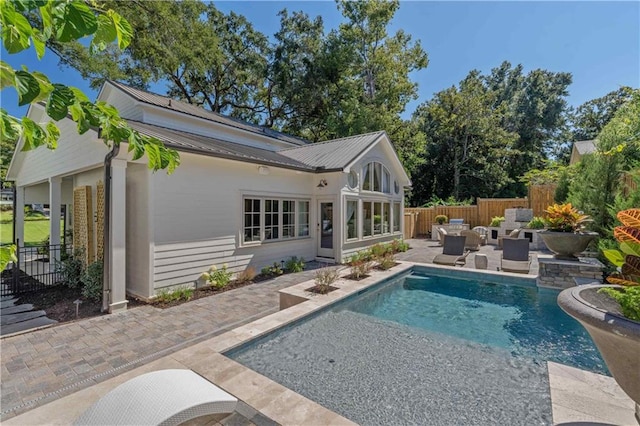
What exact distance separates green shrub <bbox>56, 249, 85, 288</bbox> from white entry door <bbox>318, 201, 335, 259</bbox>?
7.28m

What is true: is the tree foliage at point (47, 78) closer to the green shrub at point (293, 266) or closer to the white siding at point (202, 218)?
the white siding at point (202, 218)

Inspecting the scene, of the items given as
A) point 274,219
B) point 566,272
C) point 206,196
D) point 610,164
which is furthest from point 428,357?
point 610,164

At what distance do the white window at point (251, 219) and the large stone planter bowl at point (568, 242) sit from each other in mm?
7659

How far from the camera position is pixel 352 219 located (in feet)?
38.9

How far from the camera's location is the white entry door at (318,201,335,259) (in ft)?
37.5

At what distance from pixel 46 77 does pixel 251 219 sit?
754cm

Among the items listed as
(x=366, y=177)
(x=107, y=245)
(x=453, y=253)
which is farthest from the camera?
(x=366, y=177)

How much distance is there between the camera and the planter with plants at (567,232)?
678 cm

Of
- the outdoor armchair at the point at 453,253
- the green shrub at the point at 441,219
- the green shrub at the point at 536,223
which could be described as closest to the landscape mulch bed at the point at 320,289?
the outdoor armchair at the point at 453,253

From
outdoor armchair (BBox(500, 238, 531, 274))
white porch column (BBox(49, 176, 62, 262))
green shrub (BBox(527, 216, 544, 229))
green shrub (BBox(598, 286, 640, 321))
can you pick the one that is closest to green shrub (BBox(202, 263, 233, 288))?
white porch column (BBox(49, 176, 62, 262))

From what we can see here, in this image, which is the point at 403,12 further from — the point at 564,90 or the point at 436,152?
the point at 564,90

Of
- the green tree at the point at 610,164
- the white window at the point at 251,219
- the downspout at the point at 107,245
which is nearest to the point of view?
the downspout at the point at 107,245

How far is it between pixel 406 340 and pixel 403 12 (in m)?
24.9

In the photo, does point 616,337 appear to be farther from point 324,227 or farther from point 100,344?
point 324,227
